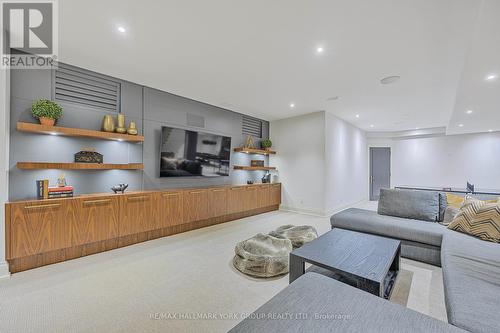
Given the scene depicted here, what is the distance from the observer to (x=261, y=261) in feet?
7.93

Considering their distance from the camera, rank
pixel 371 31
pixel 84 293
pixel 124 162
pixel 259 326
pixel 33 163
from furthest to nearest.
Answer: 1. pixel 124 162
2. pixel 33 163
3. pixel 371 31
4. pixel 84 293
5. pixel 259 326

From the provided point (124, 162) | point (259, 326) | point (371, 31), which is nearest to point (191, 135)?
point (124, 162)

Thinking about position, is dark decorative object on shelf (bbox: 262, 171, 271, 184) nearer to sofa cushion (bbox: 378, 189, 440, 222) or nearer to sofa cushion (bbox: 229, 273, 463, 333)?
sofa cushion (bbox: 378, 189, 440, 222)

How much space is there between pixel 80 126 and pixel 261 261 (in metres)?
3.36

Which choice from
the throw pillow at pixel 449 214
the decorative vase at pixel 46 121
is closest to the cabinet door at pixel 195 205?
the decorative vase at pixel 46 121

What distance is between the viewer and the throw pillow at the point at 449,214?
303 cm

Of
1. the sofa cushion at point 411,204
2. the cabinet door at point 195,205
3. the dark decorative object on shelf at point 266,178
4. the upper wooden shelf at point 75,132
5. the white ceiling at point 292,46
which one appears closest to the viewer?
the white ceiling at point 292,46

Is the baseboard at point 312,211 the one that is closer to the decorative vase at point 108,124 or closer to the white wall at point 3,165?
the decorative vase at point 108,124

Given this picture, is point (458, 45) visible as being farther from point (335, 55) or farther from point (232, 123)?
point (232, 123)

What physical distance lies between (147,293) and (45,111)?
2.66 metres

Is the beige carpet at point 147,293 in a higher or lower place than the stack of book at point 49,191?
lower

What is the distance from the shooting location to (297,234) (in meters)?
3.28

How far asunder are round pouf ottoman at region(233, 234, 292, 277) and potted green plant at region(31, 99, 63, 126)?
9.94 feet

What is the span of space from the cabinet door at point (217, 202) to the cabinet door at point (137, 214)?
117 cm
